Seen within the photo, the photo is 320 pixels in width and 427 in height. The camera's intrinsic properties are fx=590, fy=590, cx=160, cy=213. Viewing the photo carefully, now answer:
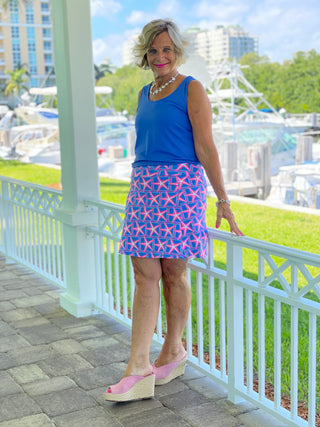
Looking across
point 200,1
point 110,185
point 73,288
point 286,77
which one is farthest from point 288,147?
point 200,1

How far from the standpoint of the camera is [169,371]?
2752 mm

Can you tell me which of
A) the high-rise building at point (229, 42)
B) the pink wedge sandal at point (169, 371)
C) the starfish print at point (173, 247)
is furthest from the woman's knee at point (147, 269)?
the high-rise building at point (229, 42)

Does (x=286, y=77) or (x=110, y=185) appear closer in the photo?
(x=110, y=185)

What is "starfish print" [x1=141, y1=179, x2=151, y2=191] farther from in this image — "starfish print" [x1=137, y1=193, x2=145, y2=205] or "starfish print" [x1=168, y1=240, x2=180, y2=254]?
"starfish print" [x1=168, y1=240, x2=180, y2=254]

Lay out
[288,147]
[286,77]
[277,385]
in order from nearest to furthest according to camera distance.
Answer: [277,385]
[288,147]
[286,77]

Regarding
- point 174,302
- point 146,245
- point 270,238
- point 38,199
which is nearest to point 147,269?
point 146,245

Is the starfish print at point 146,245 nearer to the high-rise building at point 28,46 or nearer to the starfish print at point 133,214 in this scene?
the starfish print at point 133,214

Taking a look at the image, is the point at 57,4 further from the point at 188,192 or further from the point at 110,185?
the point at 110,185

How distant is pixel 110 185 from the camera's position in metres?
14.8

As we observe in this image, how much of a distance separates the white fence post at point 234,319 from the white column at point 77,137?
1.43 metres

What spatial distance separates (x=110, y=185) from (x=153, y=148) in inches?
488

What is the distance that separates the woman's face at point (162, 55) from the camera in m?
2.42

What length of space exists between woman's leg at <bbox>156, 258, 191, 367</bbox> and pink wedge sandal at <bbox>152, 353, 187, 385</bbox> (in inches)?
0.8

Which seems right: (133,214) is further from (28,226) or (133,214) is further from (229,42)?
(229,42)
